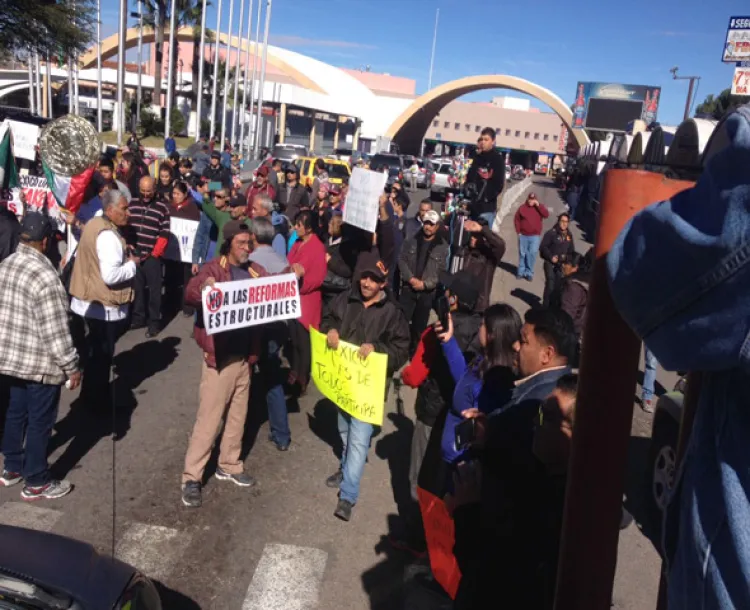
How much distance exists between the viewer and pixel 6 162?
9812 mm

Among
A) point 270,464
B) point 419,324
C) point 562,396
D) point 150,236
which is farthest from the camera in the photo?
point 150,236

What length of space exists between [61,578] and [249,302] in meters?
2.91

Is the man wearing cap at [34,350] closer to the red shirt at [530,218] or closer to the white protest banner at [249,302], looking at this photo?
the white protest banner at [249,302]

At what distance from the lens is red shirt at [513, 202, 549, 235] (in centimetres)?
1398

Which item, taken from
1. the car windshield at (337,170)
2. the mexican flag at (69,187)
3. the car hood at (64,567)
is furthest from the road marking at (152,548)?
the car windshield at (337,170)

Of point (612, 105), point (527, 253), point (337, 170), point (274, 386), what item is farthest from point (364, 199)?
point (612, 105)

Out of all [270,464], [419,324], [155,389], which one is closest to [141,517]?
[270,464]

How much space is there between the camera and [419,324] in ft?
28.5

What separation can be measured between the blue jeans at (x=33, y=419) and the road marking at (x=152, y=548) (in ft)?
2.86

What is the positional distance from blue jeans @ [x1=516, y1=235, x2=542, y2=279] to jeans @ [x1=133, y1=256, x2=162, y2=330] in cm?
788

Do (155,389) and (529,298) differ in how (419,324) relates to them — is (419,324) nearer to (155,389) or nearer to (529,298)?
(155,389)

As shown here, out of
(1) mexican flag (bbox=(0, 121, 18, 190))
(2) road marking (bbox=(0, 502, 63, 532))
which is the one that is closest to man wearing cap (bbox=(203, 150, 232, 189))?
(1) mexican flag (bbox=(0, 121, 18, 190))

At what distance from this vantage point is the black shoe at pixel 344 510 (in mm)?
5250

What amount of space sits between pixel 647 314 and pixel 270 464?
5.54m
